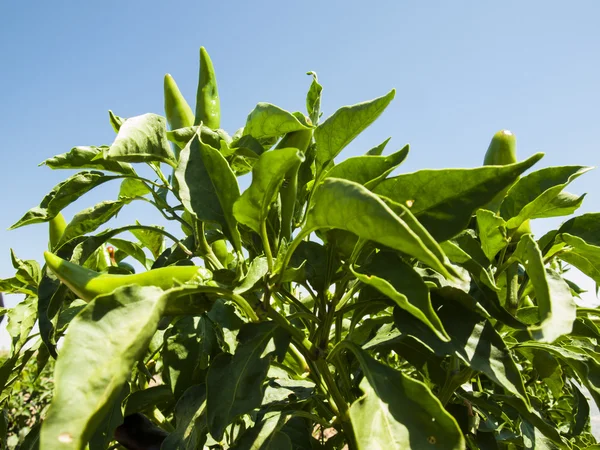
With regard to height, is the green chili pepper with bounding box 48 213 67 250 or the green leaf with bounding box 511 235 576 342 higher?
the green leaf with bounding box 511 235 576 342

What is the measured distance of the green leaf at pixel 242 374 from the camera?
0.71 m

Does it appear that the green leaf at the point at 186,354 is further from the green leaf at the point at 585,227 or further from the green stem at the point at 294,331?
the green leaf at the point at 585,227

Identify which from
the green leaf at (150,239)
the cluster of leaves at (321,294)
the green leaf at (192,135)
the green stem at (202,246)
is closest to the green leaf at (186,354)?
the cluster of leaves at (321,294)

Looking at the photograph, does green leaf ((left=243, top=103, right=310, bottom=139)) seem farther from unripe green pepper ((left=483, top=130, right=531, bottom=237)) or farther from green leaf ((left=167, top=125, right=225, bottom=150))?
unripe green pepper ((left=483, top=130, right=531, bottom=237))

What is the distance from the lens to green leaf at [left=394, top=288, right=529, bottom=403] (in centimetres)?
67

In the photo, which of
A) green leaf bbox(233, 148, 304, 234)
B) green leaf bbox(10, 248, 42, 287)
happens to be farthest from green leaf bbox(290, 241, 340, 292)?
green leaf bbox(10, 248, 42, 287)

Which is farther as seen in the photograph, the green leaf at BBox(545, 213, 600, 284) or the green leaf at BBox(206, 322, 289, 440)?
the green leaf at BBox(545, 213, 600, 284)

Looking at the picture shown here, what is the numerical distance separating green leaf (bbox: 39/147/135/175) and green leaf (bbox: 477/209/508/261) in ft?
2.11

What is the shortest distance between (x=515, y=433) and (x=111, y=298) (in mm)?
988

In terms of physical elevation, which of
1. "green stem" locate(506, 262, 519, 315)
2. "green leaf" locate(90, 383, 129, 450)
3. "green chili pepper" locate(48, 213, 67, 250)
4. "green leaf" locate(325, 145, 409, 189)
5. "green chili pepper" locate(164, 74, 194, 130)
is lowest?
"green leaf" locate(90, 383, 129, 450)

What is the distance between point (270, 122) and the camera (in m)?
0.87

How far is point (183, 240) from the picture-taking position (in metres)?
1.12

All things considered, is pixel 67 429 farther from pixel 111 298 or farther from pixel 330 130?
pixel 330 130

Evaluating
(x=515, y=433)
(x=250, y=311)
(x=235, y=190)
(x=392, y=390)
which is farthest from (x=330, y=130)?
(x=515, y=433)
